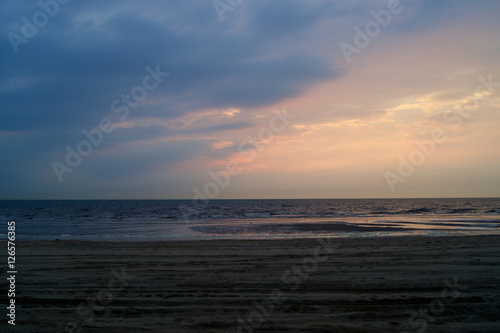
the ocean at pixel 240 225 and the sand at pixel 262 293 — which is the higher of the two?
the ocean at pixel 240 225

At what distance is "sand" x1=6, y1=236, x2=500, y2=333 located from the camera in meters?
5.34

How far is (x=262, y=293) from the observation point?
22.8 feet

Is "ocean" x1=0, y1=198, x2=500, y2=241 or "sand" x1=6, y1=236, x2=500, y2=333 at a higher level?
"ocean" x1=0, y1=198, x2=500, y2=241

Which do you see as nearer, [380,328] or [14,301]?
[380,328]

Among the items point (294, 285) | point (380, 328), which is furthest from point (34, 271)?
point (380, 328)

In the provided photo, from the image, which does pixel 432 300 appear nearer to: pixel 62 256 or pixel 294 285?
pixel 294 285

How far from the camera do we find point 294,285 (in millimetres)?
7586

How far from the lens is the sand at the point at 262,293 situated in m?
5.34

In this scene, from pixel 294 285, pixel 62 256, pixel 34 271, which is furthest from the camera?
pixel 62 256

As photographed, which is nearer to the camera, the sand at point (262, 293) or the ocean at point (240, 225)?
the sand at point (262, 293)

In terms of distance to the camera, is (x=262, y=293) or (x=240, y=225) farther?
(x=240, y=225)

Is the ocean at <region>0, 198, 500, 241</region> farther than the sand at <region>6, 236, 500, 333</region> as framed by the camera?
Yes

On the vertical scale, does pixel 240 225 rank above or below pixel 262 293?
above

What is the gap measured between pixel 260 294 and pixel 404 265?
5.32 m
